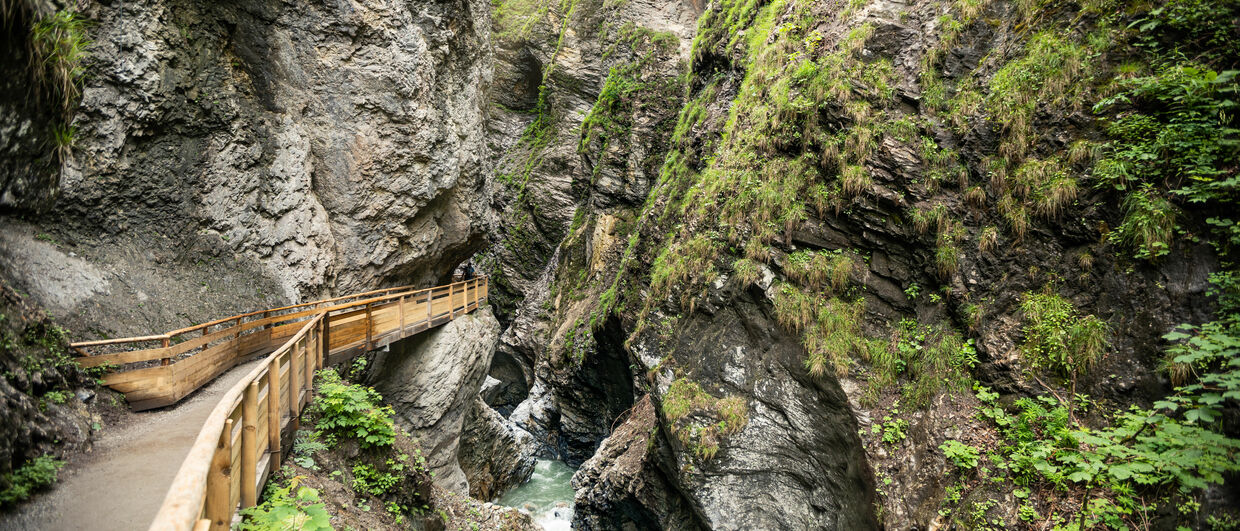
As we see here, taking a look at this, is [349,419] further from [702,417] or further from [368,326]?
[702,417]

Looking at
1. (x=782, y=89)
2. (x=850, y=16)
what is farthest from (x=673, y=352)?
(x=850, y=16)

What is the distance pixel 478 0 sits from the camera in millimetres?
15281

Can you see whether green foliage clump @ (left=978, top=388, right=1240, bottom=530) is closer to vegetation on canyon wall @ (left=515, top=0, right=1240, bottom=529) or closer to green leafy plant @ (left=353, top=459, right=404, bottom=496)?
vegetation on canyon wall @ (left=515, top=0, right=1240, bottom=529)

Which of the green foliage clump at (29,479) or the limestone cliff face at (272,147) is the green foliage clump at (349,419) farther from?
the limestone cliff face at (272,147)

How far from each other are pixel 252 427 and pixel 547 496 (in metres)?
13.9

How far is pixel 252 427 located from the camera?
3.52 meters

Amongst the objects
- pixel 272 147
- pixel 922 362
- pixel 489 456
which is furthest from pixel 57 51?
pixel 489 456

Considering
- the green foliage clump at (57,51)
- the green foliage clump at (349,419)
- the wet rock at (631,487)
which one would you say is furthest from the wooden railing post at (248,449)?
the wet rock at (631,487)

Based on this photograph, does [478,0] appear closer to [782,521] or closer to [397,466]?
[397,466]

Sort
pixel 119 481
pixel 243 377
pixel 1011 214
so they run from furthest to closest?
pixel 1011 214, pixel 243 377, pixel 119 481

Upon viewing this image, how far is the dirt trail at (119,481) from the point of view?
3561 millimetres

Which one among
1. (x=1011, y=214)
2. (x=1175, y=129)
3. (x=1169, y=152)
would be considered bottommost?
(x=1011, y=214)

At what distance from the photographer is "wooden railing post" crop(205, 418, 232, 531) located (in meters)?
2.56

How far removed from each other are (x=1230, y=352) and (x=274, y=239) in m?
14.1
